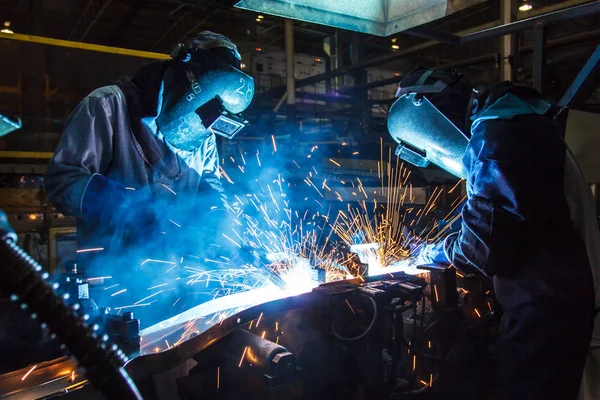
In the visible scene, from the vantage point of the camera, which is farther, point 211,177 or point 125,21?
point 125,21

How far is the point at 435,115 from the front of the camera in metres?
2.30

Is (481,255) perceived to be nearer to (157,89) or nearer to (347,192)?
(157,89)

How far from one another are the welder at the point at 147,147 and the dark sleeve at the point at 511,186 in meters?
1.23

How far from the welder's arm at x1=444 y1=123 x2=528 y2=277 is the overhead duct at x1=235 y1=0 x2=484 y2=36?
42.7 inches

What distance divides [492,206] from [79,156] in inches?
73.1

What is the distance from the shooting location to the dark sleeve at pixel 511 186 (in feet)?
5.98

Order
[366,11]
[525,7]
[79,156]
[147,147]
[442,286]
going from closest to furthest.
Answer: [79,156]
[442,286]
[147,147]
[366,11]
[525,7]

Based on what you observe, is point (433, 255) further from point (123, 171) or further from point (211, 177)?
point (123, 171)

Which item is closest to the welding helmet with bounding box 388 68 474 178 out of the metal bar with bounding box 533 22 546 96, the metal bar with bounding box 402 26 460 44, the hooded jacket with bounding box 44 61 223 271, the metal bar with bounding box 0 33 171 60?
the metal bar with bounding box 402 26 460 44

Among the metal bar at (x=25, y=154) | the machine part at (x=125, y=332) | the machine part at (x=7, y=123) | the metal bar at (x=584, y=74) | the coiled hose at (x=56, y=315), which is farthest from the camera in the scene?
the metal bar at (x=25, y=154)

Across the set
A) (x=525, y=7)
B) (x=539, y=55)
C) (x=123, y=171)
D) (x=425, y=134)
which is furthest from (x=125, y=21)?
(x=425, y=134)

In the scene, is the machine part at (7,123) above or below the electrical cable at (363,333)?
above

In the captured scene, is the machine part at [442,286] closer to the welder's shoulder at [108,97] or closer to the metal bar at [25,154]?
the welder's shoulder at [108,97]

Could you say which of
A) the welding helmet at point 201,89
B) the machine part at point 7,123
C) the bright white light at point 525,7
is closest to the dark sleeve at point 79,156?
the welding helmet at point 201,89
